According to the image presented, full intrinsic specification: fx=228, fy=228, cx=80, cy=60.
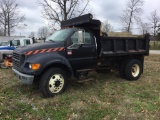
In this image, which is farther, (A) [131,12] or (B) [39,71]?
(A) [131,12]

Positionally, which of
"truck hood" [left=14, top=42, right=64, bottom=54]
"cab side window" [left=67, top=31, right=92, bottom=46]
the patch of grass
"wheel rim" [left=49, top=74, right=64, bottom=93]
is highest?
"cab side window" [left=67, top=31, right=92, bottom=46]

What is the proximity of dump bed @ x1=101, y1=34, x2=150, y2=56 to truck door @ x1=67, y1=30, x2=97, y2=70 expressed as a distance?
471 mm

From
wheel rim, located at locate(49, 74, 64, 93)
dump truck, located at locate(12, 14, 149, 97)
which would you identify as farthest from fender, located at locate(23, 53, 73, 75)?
wheel rim, located at locate(49, 74, 64, 93)

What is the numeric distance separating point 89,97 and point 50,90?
118 centimetres

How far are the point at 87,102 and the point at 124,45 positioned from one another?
3.45 meters

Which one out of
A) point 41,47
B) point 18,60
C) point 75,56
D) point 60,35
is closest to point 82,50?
point 75,56

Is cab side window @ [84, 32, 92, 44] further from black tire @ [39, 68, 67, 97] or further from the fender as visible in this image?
black tire @ [39, 68, 67, 97]

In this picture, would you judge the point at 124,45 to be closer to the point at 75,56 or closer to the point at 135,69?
the point at 135,69

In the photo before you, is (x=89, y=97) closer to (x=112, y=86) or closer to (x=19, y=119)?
(x=112, y=86)

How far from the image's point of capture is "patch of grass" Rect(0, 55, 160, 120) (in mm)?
5504

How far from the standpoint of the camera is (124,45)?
8938mm

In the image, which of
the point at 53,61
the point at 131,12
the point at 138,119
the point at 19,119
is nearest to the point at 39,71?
the point at 53,61

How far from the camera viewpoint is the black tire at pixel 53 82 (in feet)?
21.7

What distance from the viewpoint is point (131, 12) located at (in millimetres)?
39875
